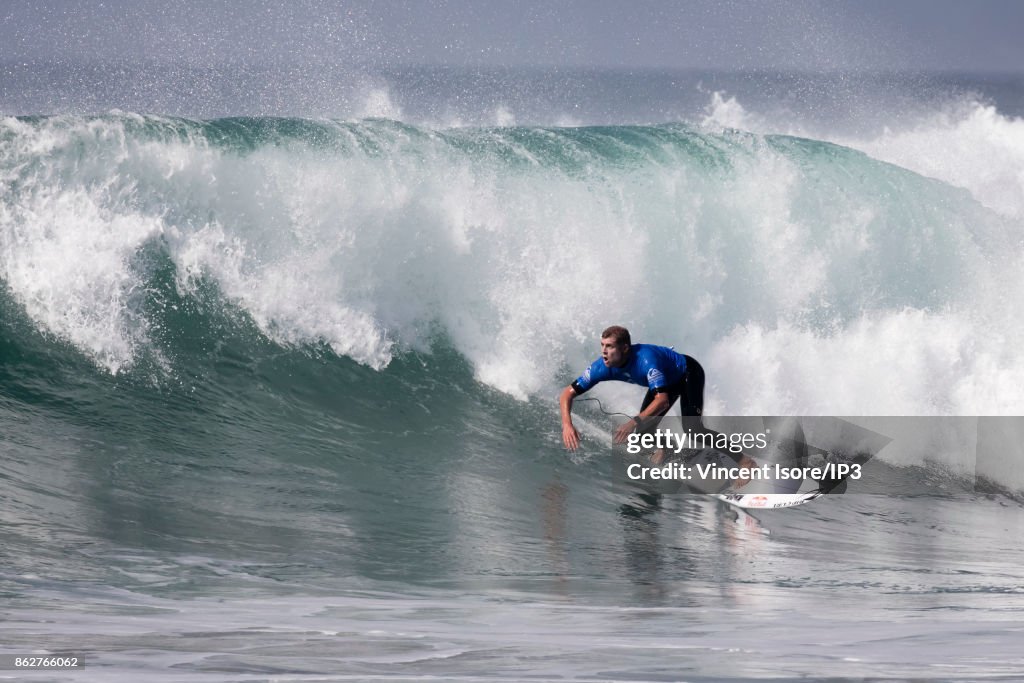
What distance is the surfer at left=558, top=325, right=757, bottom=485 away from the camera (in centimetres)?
748

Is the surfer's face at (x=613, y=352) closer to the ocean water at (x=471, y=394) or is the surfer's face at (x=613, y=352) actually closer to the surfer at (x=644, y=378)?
the surfer at (x=644, y=378)

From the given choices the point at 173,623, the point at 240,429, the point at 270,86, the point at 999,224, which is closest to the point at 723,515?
the point at 240,429

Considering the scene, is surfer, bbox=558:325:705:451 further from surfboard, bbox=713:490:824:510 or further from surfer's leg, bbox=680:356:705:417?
surfboard, bbox=713:490:824:510

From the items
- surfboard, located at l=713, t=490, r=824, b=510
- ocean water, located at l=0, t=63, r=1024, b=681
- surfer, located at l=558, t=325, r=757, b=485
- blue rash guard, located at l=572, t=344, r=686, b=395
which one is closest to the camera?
ocean water, located at l=0, t=63, r=1024, b=681

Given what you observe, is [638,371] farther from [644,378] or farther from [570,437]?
[570,437]

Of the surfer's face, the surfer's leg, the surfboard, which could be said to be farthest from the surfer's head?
the surfboard

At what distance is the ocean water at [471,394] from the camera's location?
16.6ft

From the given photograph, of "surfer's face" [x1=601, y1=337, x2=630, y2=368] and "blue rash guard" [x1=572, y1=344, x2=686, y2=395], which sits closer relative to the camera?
"surfer's face" [x1=601, y1=337, x2=630, y2=368]

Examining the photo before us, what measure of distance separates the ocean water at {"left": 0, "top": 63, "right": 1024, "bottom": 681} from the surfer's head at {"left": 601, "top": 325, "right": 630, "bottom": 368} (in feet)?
3.35

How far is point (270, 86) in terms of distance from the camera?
2183 inches

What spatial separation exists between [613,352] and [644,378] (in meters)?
0.32

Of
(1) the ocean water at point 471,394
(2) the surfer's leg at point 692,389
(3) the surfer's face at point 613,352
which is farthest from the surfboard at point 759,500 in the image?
(3) the surfer's face at point 613,352

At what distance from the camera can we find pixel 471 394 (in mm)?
10148

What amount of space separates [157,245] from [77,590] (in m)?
5.01
